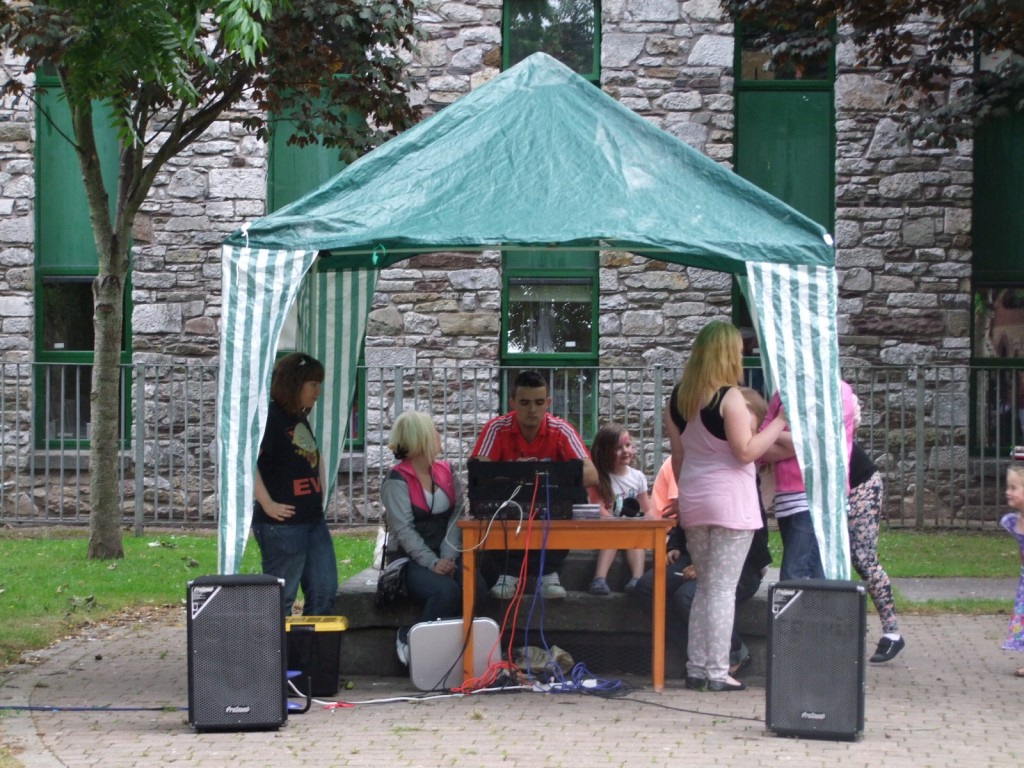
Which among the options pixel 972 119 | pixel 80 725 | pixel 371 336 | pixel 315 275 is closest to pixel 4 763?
pixel 80 725

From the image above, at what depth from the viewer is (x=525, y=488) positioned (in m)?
7.69

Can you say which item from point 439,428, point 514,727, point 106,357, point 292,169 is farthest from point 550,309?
point 514,727

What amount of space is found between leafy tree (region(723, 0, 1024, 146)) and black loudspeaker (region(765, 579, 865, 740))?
7.98 meters

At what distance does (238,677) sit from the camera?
681cm

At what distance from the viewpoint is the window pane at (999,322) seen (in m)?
15.7

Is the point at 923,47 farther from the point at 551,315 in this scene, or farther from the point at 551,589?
the point at 551,589

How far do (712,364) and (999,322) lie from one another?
30.0 ft

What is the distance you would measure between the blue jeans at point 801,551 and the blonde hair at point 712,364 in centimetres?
92

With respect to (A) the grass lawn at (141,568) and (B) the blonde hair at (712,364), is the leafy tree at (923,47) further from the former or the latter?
(B) the blonde hair at (712,364)

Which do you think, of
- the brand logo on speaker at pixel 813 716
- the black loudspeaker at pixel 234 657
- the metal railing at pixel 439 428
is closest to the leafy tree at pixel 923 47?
Answer: the metal railing at pixel 439 428

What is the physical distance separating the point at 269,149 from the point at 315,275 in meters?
6.17

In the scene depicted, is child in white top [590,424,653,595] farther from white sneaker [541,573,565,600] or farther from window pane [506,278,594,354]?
window pane [506,278,594,354]

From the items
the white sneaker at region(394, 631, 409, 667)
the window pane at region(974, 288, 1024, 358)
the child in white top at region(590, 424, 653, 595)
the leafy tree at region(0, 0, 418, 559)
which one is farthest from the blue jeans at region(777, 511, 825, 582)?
the window pane at region(974, 288, 1024, 358)

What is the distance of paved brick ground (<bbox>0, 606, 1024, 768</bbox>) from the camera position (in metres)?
6.29
